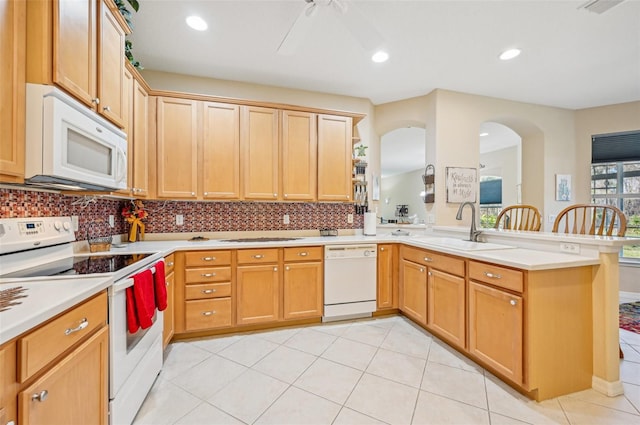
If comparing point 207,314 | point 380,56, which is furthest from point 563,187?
point 207,314

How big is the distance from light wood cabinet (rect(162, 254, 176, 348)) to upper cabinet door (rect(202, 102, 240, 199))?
0.78 meters

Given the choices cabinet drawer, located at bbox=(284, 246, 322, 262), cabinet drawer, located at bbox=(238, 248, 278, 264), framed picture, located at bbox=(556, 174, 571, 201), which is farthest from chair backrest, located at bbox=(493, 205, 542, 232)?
cabinet drawer, located at bbox=(238, 248, 278, 264)

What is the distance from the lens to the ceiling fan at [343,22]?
5.63 ft

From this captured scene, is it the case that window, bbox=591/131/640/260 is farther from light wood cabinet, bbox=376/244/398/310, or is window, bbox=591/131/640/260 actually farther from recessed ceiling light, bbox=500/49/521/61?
light wood cabinet, bbox=376/244/398/310

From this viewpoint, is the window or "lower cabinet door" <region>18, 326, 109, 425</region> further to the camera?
the window

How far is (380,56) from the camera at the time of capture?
269 centimetres

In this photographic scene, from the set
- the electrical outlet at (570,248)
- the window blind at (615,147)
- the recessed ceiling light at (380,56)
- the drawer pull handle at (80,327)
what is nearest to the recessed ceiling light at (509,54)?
the recessed ceiling light at (380,56)

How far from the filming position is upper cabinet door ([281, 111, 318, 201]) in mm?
2945

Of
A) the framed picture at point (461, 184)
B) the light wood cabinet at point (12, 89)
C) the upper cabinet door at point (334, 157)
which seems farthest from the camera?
the framed picture at point (461, 184)

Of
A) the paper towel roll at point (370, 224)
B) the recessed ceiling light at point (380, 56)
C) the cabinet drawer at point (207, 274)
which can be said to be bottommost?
the cabinet drawer at point (207, 274)

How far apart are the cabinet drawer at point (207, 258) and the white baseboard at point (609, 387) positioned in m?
2.85

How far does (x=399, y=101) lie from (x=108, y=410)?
4091 mm

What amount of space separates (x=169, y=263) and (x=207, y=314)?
595mm

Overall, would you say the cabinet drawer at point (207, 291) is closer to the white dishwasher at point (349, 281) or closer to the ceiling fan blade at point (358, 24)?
the white dishwasher at point (349, 281)
